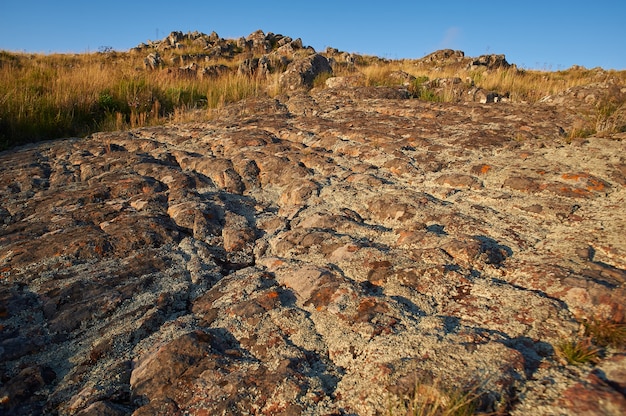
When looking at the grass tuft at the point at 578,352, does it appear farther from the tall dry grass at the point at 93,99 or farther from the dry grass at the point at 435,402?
the tall dry grass at the point at 93,99

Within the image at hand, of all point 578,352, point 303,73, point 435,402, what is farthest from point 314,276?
point 303,73

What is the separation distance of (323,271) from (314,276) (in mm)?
62

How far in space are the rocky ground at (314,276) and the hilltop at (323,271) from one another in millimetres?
10

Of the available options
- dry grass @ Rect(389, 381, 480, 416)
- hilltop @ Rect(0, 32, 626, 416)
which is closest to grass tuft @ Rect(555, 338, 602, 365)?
hilltop @ Rect(0, 32, 626, 416)

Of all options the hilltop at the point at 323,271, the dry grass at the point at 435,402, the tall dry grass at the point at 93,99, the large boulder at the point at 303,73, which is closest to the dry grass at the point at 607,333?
the hilltop at the point at 323,271

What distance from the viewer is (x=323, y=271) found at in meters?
2.08

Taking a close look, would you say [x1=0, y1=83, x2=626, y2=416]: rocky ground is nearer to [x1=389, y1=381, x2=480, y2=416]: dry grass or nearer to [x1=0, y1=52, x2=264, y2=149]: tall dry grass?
[x1=389, y1=381, x2=480, y2=416]: dry grass

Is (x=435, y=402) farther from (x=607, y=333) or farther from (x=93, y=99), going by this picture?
(x=93, y=99)

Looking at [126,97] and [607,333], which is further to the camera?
[126,97]

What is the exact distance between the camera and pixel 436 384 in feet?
4.09

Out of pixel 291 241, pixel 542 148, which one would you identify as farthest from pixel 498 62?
pixel 291 241

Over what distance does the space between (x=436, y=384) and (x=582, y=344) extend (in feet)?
2.03

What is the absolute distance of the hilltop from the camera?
137 cm

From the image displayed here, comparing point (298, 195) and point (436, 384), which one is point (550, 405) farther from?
point (298, 195)
